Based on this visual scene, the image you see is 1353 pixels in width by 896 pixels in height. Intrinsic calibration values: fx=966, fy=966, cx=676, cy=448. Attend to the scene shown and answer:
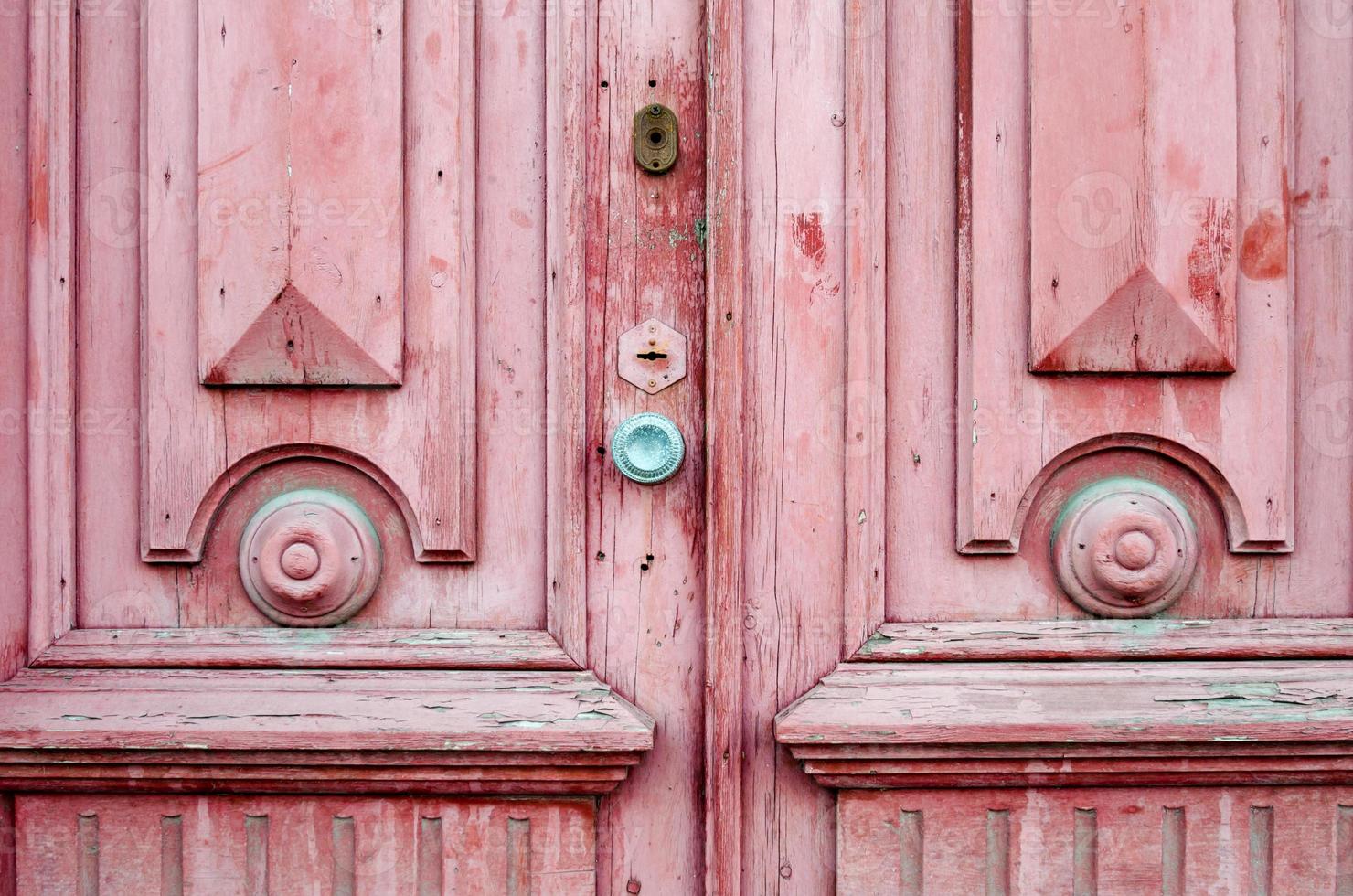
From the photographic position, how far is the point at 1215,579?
1.43m

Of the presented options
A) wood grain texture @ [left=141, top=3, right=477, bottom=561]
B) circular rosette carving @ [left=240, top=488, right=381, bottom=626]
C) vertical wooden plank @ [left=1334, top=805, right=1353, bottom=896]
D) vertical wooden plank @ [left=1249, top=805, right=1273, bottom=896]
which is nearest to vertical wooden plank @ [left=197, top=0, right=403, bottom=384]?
wood grain texture @ [left=141, top=3, right=477, bottom=561]

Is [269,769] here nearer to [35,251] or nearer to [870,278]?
[35,251]

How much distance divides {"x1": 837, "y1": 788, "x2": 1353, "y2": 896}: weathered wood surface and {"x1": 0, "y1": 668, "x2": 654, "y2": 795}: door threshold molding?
385 millimetres

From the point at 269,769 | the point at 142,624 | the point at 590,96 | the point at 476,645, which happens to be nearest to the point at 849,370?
the point at 590,96

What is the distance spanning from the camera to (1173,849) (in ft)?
4.58

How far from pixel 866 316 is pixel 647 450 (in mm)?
365

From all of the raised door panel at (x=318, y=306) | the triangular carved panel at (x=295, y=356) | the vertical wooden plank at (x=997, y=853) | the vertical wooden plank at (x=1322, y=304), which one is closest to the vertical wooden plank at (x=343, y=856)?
the raised door panel at (x=318, y=306)

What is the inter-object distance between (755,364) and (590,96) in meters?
0.45

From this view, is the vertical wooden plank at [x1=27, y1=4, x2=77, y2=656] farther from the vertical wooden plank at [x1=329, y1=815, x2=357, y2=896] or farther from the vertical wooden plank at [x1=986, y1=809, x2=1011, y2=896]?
the vertical wooden plank at [x1=986, y1=809, x2=1011, y2=896]

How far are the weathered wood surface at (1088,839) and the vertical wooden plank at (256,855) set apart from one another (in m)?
0.83

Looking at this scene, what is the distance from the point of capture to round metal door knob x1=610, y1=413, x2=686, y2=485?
136 cm

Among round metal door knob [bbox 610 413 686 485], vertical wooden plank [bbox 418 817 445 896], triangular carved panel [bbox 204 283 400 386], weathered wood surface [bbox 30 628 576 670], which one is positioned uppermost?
triangular carved panel [bbox 204 283 400 386]

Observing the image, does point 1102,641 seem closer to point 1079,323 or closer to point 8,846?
point 1079,323

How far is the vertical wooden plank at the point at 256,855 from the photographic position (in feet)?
4.54
